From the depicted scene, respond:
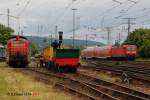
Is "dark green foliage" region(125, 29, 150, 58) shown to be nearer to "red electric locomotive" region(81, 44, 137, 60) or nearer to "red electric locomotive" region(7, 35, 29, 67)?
"red electric locomotive" region(81, 44, 137, 60)

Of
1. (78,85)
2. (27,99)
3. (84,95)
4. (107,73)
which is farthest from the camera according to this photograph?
(107,73)

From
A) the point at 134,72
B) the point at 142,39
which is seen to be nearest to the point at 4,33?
the point at 142,39

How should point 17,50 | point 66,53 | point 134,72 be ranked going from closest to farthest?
point 134,72, point 66,53, point 17,50

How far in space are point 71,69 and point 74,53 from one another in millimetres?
1579

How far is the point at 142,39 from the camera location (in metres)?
85.4

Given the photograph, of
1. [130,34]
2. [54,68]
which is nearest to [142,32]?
[130,34]

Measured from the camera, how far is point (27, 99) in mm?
16734

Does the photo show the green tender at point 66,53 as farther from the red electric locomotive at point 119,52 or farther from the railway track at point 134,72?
the red electric locomotive at point 119,52

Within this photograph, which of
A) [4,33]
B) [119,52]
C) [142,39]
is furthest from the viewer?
[4,33]

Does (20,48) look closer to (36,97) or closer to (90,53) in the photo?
(36,97)

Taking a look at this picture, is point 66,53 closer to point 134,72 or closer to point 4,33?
point 134,72

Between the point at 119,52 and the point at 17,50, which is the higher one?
the point at 17,50

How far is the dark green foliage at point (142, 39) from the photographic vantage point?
3039 inches

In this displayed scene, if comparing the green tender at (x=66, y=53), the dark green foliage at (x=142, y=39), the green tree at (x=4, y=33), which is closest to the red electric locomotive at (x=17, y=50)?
the green tender at (x=66, y=53)
